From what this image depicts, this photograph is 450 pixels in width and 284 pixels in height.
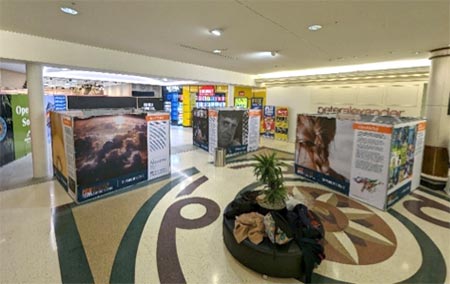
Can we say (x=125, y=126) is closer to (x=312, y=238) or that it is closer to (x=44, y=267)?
(x=44, y=267)

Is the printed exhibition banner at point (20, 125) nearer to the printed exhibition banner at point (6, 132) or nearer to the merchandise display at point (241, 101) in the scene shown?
the printed exhibition banner at point (6, 132)

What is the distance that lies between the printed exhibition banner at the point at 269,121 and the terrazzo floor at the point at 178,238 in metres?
6.62

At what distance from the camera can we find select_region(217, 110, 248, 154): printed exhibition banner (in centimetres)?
831

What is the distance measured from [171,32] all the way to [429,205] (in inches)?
238

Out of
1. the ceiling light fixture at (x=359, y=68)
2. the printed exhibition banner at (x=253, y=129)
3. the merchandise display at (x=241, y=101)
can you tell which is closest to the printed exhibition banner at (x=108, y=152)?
the printed exhibition banner at (x=253, y=129)

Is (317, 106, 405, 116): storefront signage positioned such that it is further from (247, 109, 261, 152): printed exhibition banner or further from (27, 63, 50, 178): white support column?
(27, 63, 50, 178): white support column

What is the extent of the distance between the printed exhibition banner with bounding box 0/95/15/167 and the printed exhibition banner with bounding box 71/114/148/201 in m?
3.80

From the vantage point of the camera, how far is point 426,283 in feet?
8.81

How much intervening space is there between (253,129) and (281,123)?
290cm

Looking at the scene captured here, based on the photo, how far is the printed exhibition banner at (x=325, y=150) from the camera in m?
5.11

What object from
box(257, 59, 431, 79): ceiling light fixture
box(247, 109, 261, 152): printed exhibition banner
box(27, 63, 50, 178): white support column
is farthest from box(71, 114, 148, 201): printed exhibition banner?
box(257, 59, 431, 79): ceiling light fixture

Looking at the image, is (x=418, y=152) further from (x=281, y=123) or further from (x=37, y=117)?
(x=37, y=117)

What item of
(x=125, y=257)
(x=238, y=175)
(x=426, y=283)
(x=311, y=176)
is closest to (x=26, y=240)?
(x=125, y=257)

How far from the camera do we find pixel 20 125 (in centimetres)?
761
